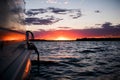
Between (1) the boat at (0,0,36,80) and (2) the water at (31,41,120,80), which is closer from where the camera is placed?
(1) the boat at (0,0,36,80)

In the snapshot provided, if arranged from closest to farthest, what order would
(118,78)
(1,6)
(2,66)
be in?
(2,66) < (1,6) < (118,78)

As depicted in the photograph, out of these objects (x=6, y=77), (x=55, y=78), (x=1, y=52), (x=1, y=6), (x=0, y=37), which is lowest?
(x=55, y=78)

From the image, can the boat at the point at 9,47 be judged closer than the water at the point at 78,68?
Yes

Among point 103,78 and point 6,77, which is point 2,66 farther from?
point 103,78

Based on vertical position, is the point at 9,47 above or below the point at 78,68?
above

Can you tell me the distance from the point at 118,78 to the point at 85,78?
1.84 meters

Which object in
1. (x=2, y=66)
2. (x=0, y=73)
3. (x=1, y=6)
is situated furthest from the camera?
(x=1, y=6)

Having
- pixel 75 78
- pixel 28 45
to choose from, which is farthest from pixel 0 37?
pixel 75 78

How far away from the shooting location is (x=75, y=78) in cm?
1162

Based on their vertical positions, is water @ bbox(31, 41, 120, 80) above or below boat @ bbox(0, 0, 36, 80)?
below

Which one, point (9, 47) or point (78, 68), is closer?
point (9, 47)

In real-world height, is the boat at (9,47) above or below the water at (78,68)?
→ above

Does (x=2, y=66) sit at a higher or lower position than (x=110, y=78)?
higher

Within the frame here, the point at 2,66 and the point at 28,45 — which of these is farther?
the point at 28,45
